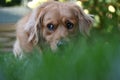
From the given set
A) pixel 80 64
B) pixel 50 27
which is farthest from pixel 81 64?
pixel 50 27

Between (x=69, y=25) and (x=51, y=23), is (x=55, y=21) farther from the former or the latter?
(x=69, y=25)

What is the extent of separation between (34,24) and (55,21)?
0.80 ft

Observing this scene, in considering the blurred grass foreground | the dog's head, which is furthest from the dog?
the blurred grass foreground

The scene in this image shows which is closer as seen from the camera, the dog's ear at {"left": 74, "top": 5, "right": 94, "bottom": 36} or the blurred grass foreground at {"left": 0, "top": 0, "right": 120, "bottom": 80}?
the blurred grass foreground at {"left": 0, "top": 0, "right": 120, "bottom": 80}

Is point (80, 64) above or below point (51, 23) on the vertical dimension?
above

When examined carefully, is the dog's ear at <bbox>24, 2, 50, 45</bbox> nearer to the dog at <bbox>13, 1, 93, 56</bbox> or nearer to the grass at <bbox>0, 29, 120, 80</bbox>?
the dog at <bbox>13, 1, 93, 56</bbox>

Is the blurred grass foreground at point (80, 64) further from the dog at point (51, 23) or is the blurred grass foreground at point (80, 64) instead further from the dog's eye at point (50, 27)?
the dog's eye at point (50, 27)

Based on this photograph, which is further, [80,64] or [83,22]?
[83,22]

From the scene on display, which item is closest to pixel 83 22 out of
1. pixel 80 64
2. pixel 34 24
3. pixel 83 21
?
pixel 83 21

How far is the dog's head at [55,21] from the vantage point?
17.6ft

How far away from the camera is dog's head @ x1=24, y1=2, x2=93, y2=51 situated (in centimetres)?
538

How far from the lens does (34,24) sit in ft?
18.0

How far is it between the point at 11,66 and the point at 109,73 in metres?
0.40

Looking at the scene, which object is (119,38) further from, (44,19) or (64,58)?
(44,19)
